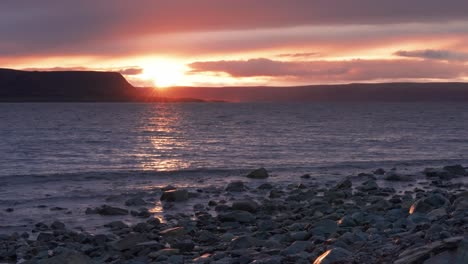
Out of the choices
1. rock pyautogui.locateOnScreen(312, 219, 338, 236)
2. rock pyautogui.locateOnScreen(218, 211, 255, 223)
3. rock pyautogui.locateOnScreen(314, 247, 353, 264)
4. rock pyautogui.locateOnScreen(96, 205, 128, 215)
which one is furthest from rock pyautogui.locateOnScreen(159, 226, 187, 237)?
rock pyautogui.locateOnScreen(314, 247, 353, 264)

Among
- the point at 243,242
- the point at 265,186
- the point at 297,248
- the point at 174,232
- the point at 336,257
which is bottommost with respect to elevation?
the point at 265,186

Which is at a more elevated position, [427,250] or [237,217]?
[427,250]

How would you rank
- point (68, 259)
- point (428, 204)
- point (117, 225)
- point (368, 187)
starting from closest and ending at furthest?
point (68, 259), point (428, 204), point (117, 225), point (368, 187)

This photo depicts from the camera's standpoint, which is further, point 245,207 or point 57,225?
point 245,207

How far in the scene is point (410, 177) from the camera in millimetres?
27734

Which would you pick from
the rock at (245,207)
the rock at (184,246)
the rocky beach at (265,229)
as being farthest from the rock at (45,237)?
the rock at (245,207)

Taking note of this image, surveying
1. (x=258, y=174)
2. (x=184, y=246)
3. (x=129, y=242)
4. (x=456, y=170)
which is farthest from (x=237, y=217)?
(x=456, y=170)

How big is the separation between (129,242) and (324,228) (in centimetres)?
441

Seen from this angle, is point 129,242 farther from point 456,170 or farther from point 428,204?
point 456,170

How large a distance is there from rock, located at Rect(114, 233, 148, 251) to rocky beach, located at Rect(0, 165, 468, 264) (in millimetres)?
23

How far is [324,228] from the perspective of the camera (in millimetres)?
13961

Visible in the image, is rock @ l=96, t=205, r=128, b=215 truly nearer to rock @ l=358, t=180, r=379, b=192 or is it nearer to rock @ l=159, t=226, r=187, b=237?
rock @ l=159, t=226, r=187, b=237

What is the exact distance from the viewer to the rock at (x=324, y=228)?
45.1ft

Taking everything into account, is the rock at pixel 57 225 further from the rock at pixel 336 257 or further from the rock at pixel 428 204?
the rock at pixel 336 257
